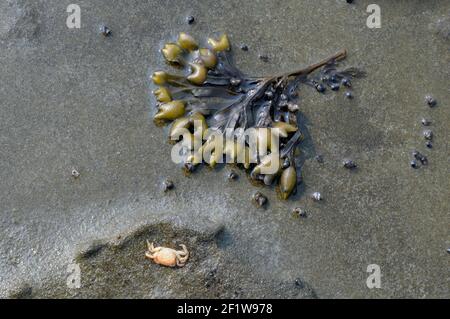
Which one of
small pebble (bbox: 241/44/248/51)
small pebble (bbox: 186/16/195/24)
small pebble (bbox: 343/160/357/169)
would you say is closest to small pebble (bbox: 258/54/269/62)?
small pebble (bbox: 241/44/248/51)

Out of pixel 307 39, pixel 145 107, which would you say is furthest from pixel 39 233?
pixel 307 39

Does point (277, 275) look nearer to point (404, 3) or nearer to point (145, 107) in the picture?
point (145, 107)

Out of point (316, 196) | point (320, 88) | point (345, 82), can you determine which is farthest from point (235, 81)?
point (316, 196)

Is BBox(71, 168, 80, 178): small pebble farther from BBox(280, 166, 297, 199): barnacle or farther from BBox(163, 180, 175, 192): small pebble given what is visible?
BBox(280, 166, 297, 199): barnacle

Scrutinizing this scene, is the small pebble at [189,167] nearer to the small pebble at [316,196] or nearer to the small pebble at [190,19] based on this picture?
the small pebble at [316,196]

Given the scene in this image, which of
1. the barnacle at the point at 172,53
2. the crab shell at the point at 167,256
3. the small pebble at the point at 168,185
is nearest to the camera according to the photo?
the crab shell at the point at 167,256

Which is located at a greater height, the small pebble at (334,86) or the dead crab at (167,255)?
the small pebble at (334,86)

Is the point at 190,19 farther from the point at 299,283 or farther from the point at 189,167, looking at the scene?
the point at 299,283

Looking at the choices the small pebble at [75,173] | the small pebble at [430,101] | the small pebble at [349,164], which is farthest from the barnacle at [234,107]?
the small pebble at [75,173]
